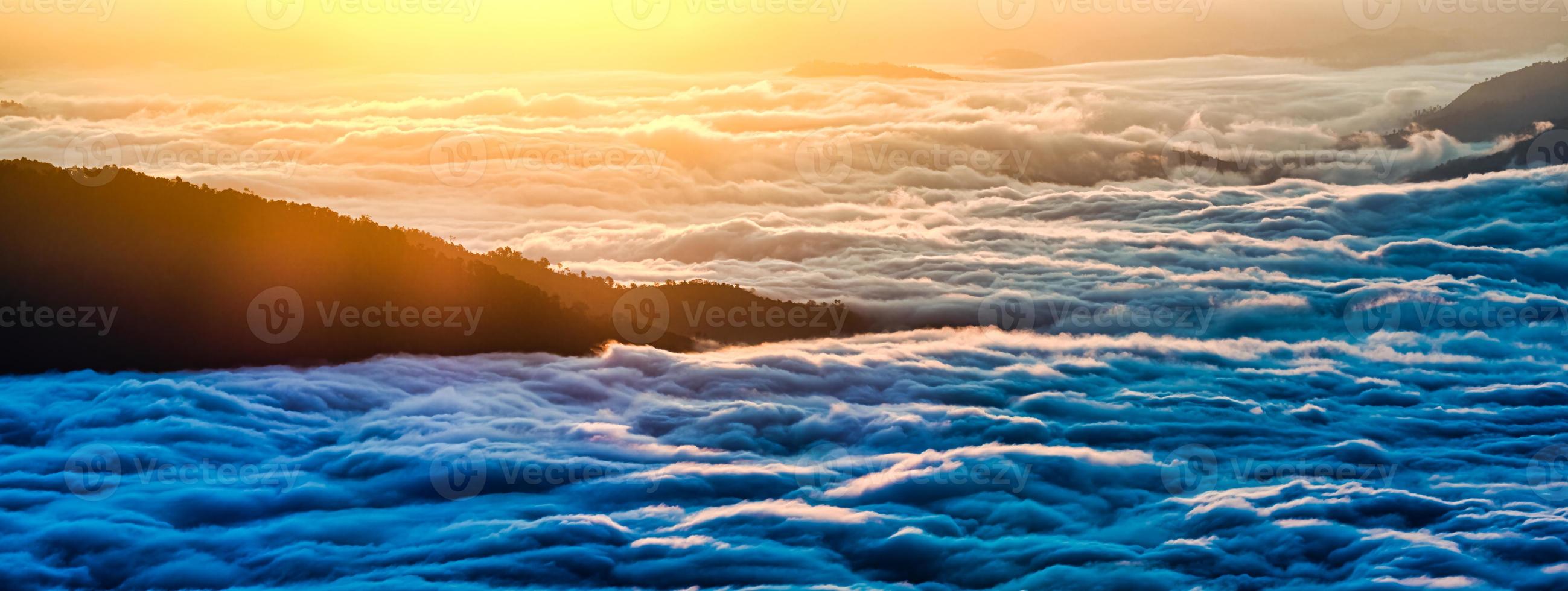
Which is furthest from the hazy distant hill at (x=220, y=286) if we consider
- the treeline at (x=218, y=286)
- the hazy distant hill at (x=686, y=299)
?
the hazy distant hill at (x=686, y=299)

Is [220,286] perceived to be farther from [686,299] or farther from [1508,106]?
[1508,106]

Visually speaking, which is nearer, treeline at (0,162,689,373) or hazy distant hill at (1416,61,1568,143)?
treeline at (0,162,689,373)

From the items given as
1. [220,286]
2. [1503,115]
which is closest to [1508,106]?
[1503,115]

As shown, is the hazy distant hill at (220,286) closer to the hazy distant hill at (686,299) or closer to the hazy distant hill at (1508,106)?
the hazy distant hill at (686,299)

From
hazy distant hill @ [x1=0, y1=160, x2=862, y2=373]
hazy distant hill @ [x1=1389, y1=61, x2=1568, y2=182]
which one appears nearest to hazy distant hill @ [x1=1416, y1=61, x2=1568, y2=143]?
hazy distant hill @ [x1=1389, y1=61, x2=1568, y2=182]

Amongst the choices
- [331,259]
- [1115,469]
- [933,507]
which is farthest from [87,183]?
[1115,469]

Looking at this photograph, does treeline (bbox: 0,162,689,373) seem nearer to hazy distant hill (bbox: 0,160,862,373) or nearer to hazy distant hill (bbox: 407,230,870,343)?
hazy distant hill (bbox: 0,160,862,373)
